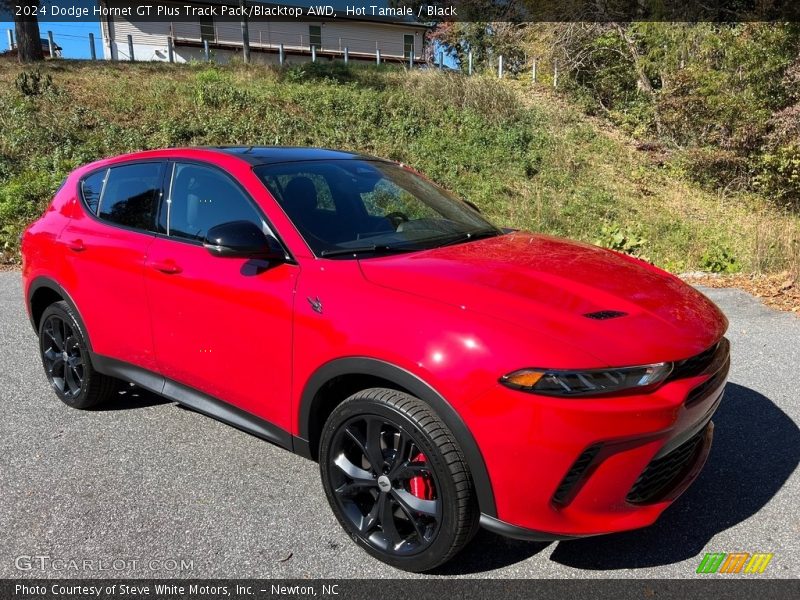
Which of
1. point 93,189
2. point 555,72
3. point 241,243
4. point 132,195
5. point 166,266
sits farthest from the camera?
point 555,72

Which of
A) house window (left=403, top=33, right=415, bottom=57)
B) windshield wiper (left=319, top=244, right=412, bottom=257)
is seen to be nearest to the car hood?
windshield wiper (left=319, top=244, right=412, bottom=257)

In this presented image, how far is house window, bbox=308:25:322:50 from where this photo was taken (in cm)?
3912

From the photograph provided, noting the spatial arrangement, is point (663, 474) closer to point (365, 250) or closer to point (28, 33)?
point (365, 250)

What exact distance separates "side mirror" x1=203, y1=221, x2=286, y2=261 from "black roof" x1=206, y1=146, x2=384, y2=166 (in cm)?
57

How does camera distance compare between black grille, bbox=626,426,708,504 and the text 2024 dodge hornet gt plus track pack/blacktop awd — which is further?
black grille, bbox=626,426,708,504

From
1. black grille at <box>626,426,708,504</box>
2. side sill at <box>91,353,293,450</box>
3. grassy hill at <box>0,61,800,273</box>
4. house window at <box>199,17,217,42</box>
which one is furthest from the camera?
house window at <box>199,17,217,42</box>

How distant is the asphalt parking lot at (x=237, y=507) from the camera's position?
2.61 m

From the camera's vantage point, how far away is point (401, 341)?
2.35 m

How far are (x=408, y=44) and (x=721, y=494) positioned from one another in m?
43.9

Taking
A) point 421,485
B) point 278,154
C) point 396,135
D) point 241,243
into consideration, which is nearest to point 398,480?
point 421,485

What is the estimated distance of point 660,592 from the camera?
7.93ft

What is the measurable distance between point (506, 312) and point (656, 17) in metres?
21.3

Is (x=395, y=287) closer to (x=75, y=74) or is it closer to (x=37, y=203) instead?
→ (x=37, y=203)

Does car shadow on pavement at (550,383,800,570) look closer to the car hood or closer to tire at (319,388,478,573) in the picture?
tire at (319,388,478,573)
